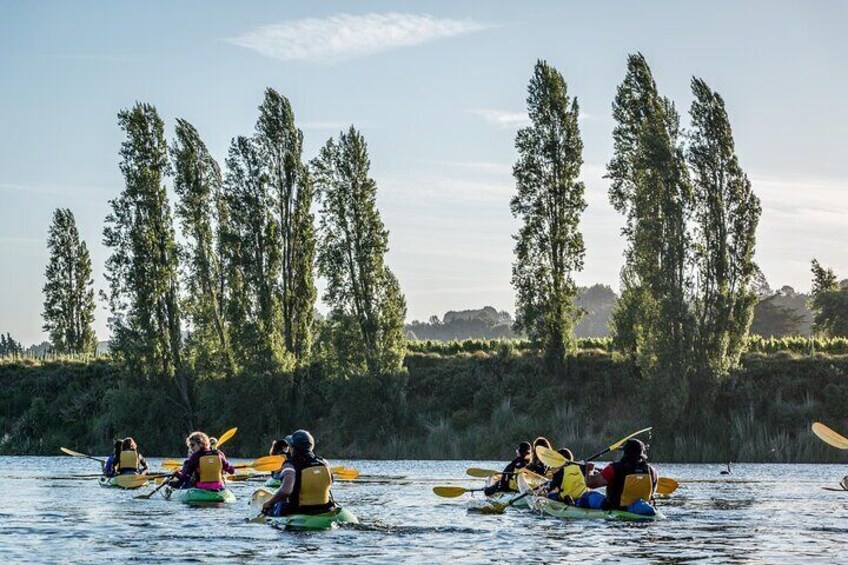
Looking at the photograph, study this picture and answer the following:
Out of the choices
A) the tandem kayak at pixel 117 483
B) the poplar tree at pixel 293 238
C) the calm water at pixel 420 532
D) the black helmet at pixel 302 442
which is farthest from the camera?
the poplar tree at pixel 293 238

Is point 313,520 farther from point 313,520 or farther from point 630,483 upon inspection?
point 630,483

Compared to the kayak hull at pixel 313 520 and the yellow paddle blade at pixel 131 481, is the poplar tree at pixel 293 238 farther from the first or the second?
the kayak hull at pixel 313 520

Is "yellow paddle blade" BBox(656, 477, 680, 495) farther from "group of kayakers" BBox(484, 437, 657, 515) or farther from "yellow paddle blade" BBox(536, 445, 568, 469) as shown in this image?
"yellow paddle blade" BBox(536, 445, 568, 469)

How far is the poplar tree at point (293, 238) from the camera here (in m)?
66.1

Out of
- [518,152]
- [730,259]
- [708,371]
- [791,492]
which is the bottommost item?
[791,492]

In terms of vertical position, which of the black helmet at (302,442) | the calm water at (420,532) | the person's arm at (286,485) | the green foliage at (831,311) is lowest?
the calm water at (420,532)

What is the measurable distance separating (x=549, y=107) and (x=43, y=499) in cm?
3636

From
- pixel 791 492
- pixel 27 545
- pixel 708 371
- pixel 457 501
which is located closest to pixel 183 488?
pixel 457 501

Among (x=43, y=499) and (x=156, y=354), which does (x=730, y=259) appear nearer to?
(x=156, y=354)

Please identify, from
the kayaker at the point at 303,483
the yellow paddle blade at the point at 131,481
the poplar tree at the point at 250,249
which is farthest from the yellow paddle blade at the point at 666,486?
the poplar tree at the point at 250,249

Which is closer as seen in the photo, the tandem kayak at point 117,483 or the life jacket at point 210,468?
the life jacket at point 210,468

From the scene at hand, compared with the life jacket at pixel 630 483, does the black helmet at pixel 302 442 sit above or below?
above

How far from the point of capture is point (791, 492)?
36.6m

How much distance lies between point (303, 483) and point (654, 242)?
3676 cm
